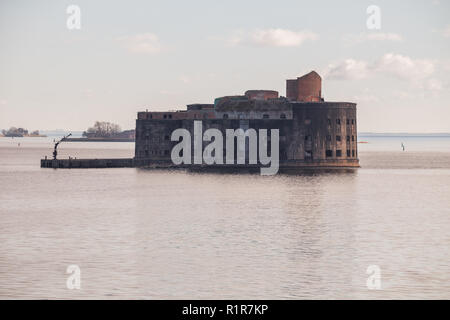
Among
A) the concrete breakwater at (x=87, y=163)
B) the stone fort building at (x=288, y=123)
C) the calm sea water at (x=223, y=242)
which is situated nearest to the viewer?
the calm sea water at (x=223, y=242)

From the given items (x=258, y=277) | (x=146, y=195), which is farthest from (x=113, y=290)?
(x=146, y=195)

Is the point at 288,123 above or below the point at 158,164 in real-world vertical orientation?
above

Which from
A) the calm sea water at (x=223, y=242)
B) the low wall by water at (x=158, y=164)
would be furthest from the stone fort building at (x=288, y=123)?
the calm sea water at (x=223, y=242)

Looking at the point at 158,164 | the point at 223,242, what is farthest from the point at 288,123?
the point at 223,242

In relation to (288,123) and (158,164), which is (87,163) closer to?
(158,164)

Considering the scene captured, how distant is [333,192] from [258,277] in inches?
1729

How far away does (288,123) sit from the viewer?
10412 cm

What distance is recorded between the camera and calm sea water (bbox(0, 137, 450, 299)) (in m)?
27.3

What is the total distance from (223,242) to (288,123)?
6741 centimetres

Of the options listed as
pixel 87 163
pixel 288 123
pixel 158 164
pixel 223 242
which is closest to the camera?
pixel 223 242

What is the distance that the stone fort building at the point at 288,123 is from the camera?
104 metres

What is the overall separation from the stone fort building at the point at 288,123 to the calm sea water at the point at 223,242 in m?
30.0

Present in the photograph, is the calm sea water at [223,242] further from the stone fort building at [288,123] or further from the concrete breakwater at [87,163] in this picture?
the concrete breakwater at [87,163]

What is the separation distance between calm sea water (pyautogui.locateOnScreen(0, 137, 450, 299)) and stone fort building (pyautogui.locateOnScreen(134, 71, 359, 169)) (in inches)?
1179
